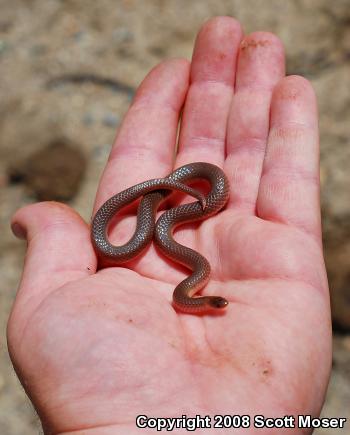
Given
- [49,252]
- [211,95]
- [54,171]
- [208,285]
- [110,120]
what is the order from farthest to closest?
[110,120]
[54,171]
[211,95]
[208,285]
[49,252]

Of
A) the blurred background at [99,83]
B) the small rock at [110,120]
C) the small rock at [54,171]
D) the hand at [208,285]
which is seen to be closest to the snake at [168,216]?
the hand at [208,285]

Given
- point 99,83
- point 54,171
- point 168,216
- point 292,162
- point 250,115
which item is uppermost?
point 250,115

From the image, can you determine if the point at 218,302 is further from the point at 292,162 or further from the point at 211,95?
the point at 211,95

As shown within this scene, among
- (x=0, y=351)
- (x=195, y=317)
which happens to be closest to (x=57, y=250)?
(x=195, y=317)

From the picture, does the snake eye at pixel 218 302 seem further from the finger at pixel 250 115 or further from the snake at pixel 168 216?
the finger at pixel 250 115

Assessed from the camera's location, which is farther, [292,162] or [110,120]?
[110,120]

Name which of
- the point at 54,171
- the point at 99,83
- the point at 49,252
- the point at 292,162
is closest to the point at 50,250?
the point at 49,252
